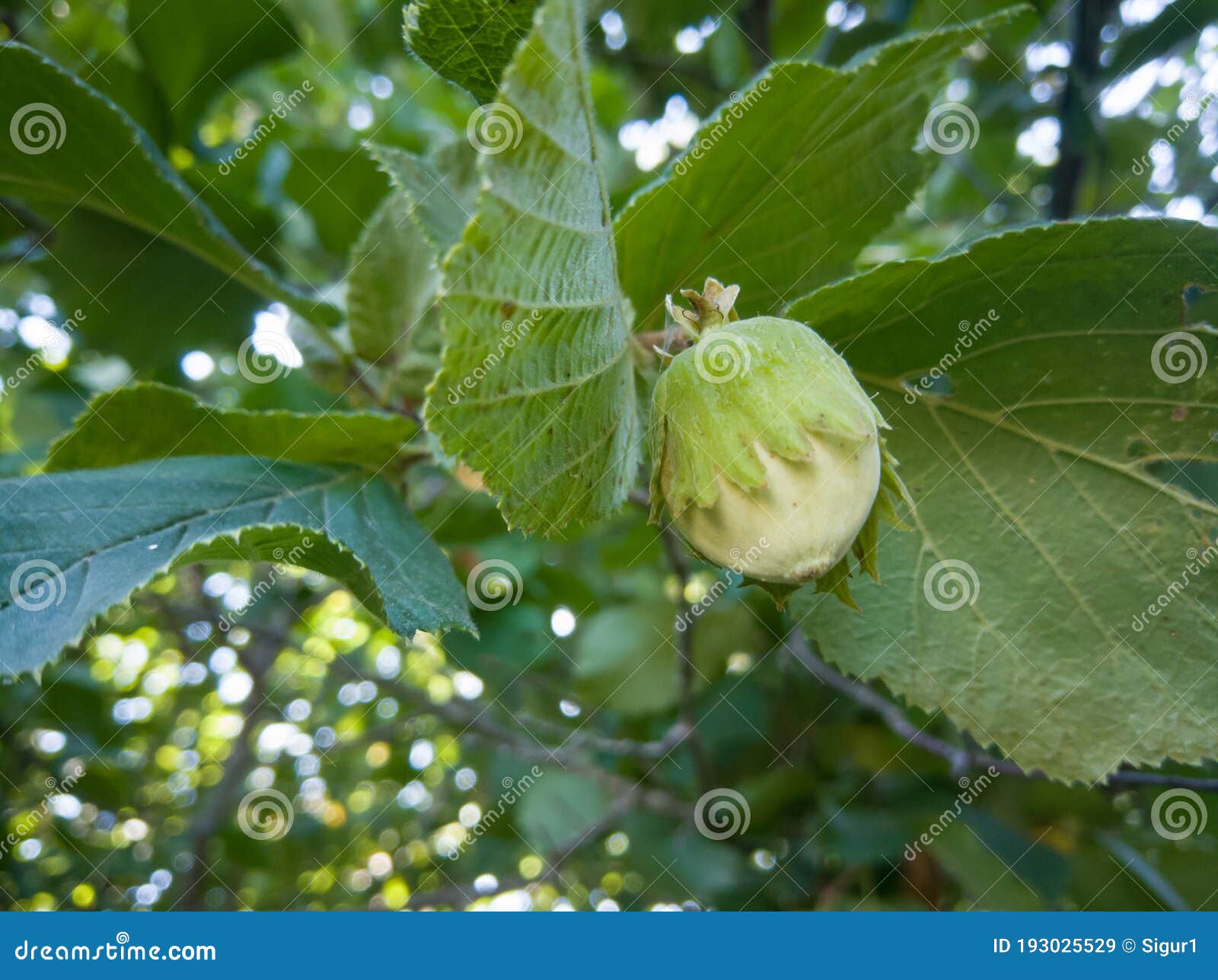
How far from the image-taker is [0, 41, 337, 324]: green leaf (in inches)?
42.2

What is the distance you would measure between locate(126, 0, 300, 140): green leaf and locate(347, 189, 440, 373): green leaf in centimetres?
75

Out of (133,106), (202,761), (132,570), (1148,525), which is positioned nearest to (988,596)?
(1148,525)

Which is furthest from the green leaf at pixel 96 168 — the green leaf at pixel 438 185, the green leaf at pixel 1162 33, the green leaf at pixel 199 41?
the green leaf at pixel 1162 33

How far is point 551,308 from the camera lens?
75 centimetres

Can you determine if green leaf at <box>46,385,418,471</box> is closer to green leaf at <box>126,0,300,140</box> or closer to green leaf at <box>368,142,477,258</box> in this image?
green leaf at <box>368,142,477,258</box>

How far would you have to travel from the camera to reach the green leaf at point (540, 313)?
0.66 metres

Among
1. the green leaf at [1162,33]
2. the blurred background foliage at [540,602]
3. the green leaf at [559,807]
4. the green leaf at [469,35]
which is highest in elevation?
the green leaf at [1162,33]

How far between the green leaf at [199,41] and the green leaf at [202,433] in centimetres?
96

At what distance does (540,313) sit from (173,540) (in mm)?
476

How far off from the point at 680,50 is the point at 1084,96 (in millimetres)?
1105

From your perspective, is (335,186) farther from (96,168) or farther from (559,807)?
(559,807)

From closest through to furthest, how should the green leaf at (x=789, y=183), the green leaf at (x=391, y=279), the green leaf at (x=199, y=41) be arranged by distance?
the green leaf at (x=789, y=183)
the green leaf at (x=391, y=279)
the green leaf at (x=199, y=41)

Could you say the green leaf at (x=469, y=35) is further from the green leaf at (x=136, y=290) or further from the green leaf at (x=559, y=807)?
the green leaf at (x=559, y=807)

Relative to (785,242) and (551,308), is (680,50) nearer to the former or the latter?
(785,242)
